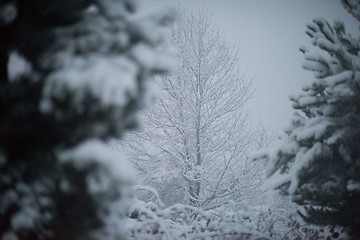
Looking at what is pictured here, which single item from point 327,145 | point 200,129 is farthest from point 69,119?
point 200,129

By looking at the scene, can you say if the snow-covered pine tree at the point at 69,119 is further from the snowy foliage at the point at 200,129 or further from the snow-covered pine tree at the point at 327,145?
the snowy foliage at the point at 200,129

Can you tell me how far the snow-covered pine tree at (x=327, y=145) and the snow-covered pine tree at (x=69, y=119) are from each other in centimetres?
249

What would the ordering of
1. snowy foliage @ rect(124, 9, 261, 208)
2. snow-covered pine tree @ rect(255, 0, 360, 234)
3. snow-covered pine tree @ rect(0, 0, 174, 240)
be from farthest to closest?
snowy foliage @ rect(124, 9, 261, 208) → snow-covered pine tree @ rect(255, 0, 360, 234) → snow-covered pine tree @ rect(0, 0, 174, 240)

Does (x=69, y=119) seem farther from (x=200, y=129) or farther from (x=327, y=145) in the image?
(x=200, y=129)

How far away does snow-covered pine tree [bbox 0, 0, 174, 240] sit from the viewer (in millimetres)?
1600

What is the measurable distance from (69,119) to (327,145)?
11.1 ft

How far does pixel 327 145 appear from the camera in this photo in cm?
335

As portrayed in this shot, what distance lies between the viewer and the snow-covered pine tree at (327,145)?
3.23 meters

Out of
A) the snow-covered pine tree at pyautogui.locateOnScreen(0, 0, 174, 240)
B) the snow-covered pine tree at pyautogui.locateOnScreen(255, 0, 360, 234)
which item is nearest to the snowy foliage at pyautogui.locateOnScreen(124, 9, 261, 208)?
the snow-covered pine tree at pyautogui.locateOnScreen(255, 0, 360, 234)

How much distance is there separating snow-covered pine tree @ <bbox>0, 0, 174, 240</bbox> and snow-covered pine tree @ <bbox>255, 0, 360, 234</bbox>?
2.49 m

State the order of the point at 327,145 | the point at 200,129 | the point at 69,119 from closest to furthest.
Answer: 1. the point at 69,119
2. the point at 327,145
3. the point at 200,129

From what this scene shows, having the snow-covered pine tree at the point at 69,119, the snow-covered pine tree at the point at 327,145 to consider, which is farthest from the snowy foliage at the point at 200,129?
the snow-covered pine tree at the point at 69,119

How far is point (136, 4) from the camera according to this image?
80.7 inches

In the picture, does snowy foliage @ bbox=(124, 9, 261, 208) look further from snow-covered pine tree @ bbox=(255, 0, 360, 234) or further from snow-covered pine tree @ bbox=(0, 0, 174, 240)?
snow-covered pine tree @ bbox=(0, 0, 174, 240)
